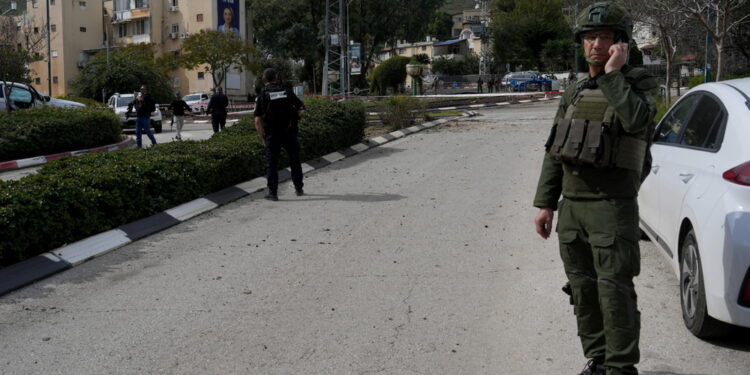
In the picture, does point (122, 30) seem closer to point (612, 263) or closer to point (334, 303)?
point (334, 303)

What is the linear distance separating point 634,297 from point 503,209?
228 inches

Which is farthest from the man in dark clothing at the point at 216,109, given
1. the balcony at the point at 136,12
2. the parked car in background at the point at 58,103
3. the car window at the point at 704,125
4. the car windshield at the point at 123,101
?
the balcony at the point at 136,12

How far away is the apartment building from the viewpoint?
236ft

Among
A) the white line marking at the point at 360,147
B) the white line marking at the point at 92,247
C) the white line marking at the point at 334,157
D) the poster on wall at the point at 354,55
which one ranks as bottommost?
the white line marking at the point at 92,247

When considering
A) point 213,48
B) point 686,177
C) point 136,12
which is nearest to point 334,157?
point 686,177

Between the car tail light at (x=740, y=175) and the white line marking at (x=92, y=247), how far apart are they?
5551 millimetres

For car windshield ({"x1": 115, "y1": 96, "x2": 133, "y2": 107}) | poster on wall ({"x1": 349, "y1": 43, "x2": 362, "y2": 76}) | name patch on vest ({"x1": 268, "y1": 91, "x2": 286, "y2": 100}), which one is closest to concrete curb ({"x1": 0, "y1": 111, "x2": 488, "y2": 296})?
name patch on vest ({"x1": 268, "y1": 91, "x2": 286, "y2": 100})

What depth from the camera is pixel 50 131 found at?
18.2m

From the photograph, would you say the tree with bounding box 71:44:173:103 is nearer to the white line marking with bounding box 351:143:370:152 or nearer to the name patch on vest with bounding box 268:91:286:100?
the white line marking with bounding box 351:143:370:152

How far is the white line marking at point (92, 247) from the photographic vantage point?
7.10m

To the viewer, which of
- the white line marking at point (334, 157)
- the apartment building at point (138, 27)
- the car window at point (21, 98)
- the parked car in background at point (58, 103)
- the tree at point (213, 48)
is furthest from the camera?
the apartment building at point (138, 27)

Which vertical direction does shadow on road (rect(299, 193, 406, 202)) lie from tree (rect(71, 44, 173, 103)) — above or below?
below

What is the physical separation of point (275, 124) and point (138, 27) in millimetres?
71703

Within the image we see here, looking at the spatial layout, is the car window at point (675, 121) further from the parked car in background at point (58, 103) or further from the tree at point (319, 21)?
the tree at point (319, 21)
